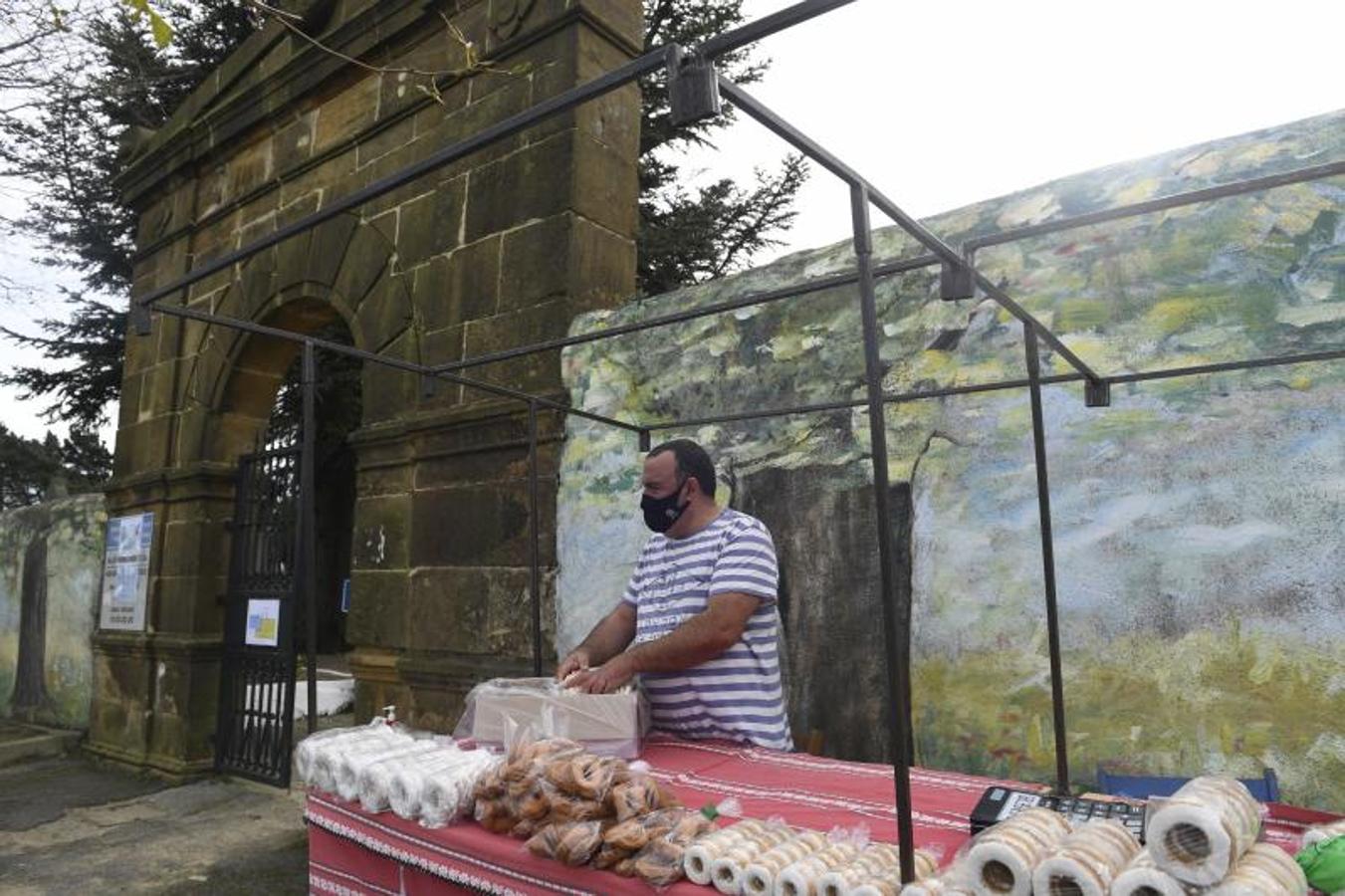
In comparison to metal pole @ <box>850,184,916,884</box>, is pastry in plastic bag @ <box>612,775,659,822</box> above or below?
below

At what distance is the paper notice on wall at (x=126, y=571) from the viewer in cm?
728

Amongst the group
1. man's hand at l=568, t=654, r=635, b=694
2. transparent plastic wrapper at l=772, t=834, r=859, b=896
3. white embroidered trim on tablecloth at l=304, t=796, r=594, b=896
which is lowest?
white embroidered trim on tablecloth at l=304, t=796, r=594, b=896

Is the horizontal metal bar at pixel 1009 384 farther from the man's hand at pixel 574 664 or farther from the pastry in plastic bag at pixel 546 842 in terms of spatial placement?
the pastry in plastic bag at pixel 546 842

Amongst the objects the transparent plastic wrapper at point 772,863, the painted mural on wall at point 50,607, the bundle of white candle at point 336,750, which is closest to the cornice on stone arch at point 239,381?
the painted mural on wall at point 50,607

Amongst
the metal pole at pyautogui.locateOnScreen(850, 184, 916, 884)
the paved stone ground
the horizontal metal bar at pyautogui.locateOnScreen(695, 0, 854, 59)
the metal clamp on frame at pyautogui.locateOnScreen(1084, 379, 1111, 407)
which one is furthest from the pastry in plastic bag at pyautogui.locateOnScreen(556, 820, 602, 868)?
the paved stone ground

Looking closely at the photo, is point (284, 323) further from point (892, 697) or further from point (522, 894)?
point (892, 697)

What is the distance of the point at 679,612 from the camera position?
290cm

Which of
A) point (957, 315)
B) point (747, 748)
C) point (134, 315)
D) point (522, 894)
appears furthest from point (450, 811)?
point (957, 315)

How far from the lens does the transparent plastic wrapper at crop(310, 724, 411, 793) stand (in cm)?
231

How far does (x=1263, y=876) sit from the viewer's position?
1.17 meters

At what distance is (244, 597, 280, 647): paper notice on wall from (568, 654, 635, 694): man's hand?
4350mm

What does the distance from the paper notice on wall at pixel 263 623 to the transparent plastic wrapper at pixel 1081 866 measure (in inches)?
234

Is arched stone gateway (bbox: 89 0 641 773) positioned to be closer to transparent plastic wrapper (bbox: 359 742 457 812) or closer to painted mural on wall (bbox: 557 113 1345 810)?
painted mural on wall (bbox: 557 113 1345 810)

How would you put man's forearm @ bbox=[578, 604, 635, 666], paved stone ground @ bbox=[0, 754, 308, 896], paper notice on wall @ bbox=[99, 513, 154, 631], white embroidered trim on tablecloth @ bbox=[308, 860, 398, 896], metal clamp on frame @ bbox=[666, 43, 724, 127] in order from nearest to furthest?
metal clamp on frame @ bbox=[666, 43, 724, 127]
white embroidered trim on tablecloth @ bbox=[308, 860, 398, 896]
man's forearm @ bbox=[578, 604, 635, 666]
paved stone ground @ bbox=[0, 754, 308, 896]
paper notice on wall @ bbox=[99, 513, 154, 631]
